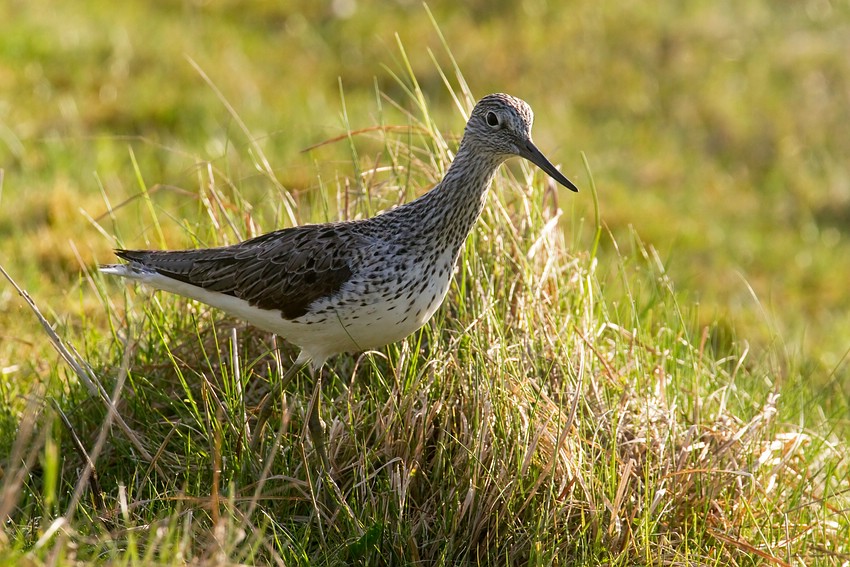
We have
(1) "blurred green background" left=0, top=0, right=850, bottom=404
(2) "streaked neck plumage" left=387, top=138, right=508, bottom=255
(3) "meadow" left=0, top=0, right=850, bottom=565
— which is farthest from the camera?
(1) "blurred green background" left=0, top=0, right=850, bottom=404

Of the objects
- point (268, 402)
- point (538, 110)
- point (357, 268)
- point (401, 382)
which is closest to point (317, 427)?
point (268, 402)

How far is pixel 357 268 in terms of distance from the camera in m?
4.79

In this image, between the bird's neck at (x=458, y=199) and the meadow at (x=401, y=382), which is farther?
the bird's neck at (x=458, y=199)

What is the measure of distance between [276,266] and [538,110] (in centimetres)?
641

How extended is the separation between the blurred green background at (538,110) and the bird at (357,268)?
82.6 inches

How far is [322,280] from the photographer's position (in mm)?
4855

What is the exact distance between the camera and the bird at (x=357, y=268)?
4.71 m

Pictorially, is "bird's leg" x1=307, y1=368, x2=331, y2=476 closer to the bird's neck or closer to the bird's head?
the bird's neck

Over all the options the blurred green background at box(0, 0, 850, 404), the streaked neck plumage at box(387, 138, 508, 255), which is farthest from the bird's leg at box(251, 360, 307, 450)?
the blurred green background at box(0, 0, 850, 404)

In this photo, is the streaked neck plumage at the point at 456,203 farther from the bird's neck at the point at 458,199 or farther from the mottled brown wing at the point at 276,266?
the mottled brown wing at the point at 276,266

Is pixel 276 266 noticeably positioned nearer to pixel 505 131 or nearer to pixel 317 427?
pixel 317 427

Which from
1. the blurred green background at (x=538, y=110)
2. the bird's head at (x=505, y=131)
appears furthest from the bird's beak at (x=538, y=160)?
the blurred green background at (x=538, y=110)

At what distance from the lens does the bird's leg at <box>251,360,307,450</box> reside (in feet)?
16.1

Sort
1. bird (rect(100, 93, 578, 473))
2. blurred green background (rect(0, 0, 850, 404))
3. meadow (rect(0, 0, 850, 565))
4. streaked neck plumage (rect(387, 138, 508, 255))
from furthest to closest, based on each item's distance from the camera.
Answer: blurred green background (rect(0, 0, 850, 404)) < streaked neck plumage (rect(387, 138, 508, 255)) < bird (rect(100, 93, 578, 473)) < meadow (rect(0, 0, 850, 565))
